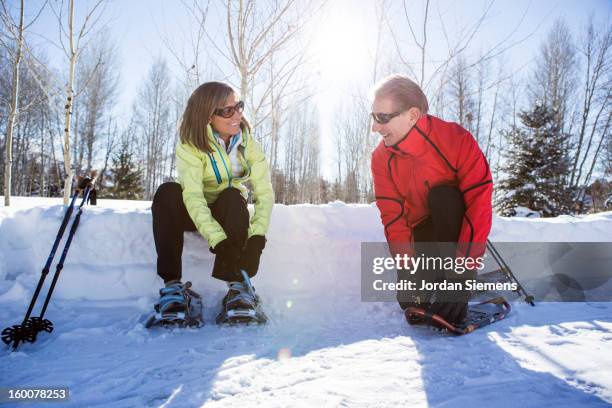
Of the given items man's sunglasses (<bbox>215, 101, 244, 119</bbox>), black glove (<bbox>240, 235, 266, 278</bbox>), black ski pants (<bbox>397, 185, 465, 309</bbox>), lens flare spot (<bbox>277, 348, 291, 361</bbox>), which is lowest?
lens flare spot (<bbox>277, 348, 291, 361</bbox>)

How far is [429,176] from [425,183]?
5 centimetres

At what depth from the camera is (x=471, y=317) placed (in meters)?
1.85

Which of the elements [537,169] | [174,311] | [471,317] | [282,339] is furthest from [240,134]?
[537,169]

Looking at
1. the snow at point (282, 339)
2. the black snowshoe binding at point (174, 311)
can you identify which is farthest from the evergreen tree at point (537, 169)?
the black snowshoe binding at point (174, 311)

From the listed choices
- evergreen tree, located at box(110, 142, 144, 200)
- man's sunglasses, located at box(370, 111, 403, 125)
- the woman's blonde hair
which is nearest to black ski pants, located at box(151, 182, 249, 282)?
the woman's blonde hair

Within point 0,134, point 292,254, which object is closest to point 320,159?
point 0,134

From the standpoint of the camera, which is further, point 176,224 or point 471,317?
point 176,224

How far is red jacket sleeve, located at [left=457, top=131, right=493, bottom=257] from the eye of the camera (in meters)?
1.69

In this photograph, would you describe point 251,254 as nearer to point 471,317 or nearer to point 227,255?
point 227,255

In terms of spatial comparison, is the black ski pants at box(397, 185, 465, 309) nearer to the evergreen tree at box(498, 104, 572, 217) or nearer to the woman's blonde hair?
the woman's blonde hair

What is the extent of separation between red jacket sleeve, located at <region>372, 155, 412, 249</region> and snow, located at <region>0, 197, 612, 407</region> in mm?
511

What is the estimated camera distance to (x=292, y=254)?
276 centimetres

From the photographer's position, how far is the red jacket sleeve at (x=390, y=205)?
1.94 metres

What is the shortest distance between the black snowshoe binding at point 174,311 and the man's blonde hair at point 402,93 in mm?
1536
